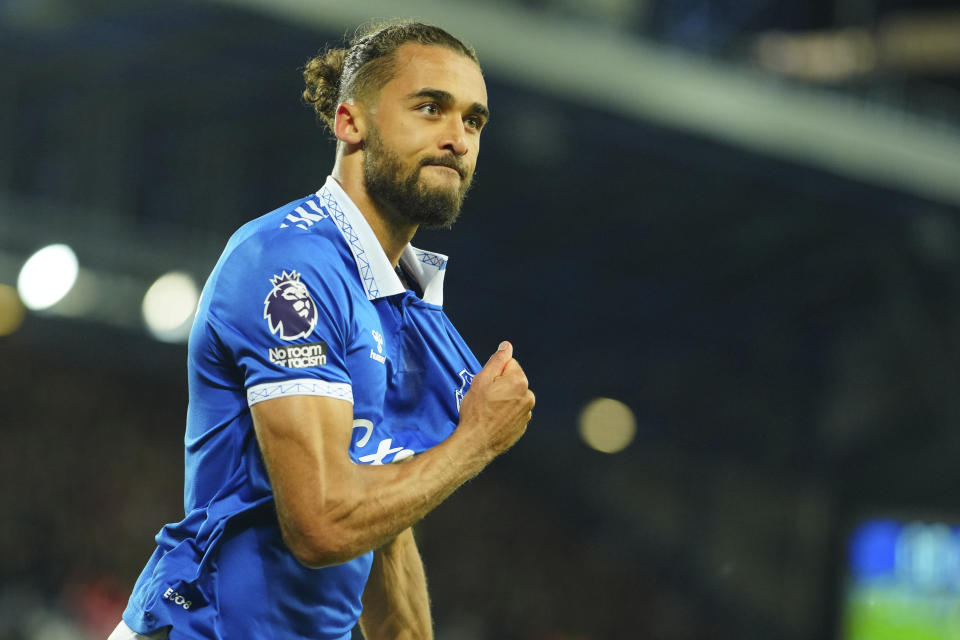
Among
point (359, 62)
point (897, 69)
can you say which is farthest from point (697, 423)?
point (359, 62)

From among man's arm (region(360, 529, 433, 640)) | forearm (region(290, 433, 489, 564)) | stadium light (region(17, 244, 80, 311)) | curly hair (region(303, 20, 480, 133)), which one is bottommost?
man's arm (region(360, 529, 433, 640))

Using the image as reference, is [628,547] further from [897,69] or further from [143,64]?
[143,64]

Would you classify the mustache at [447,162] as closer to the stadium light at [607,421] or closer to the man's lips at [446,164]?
the man's lips at [446,164]

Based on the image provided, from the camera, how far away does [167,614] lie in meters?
2.28

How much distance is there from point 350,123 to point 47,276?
9.10 meters

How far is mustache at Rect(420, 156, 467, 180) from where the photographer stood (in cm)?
251

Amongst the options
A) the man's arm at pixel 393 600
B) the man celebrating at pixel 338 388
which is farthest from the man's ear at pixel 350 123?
the man's arm at pixel 393 600

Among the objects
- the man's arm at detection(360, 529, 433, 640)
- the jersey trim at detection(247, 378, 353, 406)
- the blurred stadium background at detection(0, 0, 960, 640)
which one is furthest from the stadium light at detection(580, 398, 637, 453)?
the jersey trim at detection(247, 378, 353, 406)

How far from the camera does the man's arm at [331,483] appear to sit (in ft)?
6.97

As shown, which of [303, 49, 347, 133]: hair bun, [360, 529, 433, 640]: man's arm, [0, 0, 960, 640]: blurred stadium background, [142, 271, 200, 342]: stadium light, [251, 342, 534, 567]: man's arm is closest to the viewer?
[251, 342, 534, 567]: man's arm

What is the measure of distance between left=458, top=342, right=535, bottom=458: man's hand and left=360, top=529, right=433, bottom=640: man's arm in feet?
2.24

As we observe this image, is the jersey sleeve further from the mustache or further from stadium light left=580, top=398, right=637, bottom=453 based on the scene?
stadium light left=580, top=398, right=637, bottom=453

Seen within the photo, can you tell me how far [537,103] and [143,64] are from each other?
3178 millimetres

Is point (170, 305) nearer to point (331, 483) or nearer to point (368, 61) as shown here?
point (368, 61)
